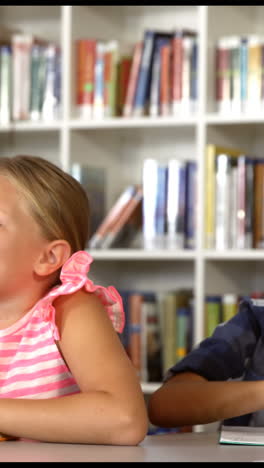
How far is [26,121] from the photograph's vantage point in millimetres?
3094

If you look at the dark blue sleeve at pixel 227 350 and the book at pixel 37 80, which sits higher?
the book at pixel 37 80

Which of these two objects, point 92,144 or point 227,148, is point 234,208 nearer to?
point 227,148

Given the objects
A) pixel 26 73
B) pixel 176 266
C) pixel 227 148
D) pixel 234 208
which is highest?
pixel 26 73

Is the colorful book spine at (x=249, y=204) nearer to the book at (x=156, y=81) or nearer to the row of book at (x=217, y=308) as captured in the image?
the row of book at (x=217, y=308)

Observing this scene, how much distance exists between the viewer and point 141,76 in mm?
3000

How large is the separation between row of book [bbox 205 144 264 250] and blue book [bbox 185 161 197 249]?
0.26 feet

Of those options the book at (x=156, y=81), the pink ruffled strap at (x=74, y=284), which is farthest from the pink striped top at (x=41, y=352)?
the book at (x=156, y=81)

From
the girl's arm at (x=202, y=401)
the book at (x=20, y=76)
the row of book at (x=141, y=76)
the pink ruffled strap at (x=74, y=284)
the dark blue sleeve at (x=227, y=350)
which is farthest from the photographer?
the book at (x=20, y=76)

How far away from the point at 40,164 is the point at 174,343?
182 centimetres

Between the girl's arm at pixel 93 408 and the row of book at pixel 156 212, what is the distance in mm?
1854

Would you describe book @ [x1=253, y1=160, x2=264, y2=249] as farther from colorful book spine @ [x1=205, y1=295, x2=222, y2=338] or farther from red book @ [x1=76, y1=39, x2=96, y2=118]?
red book @ [x1=76, y1=39, x2=96, y2=118]

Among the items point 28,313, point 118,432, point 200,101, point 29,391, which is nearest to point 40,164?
point 28,313

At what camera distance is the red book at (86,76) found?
3020mm

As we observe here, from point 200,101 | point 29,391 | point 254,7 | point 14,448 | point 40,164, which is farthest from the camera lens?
point 254,7
